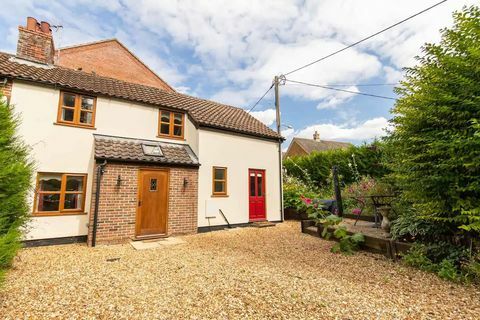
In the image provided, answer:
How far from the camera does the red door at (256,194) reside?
11.3 meters

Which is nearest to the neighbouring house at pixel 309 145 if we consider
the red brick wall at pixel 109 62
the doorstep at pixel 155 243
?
the red brick wall at pixel 109 62

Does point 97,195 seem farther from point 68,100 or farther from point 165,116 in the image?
point 165,116

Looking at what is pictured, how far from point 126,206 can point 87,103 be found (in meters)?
4.40

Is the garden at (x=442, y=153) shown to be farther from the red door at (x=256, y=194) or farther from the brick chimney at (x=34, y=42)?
the brick chimney at (x=34, y=42)

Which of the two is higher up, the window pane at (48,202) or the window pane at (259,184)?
the window pane at (259,184)

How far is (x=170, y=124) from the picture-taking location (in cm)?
1066

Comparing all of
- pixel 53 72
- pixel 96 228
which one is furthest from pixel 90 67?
pixel 96 228

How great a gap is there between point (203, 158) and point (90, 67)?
1614 cm

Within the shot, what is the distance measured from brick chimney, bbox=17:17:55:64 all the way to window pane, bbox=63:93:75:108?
2.92 meters

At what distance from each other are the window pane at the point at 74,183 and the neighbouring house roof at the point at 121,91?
11.0 feet

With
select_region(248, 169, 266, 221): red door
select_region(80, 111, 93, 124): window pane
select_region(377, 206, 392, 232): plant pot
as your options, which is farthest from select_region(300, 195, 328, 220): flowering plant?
select_region(80, 111, 93, 124): window pane

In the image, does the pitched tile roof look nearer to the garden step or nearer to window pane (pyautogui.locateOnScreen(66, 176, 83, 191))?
the garden step

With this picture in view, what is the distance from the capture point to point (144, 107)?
999 cm

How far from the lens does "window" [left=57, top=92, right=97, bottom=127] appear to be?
8.30 m
